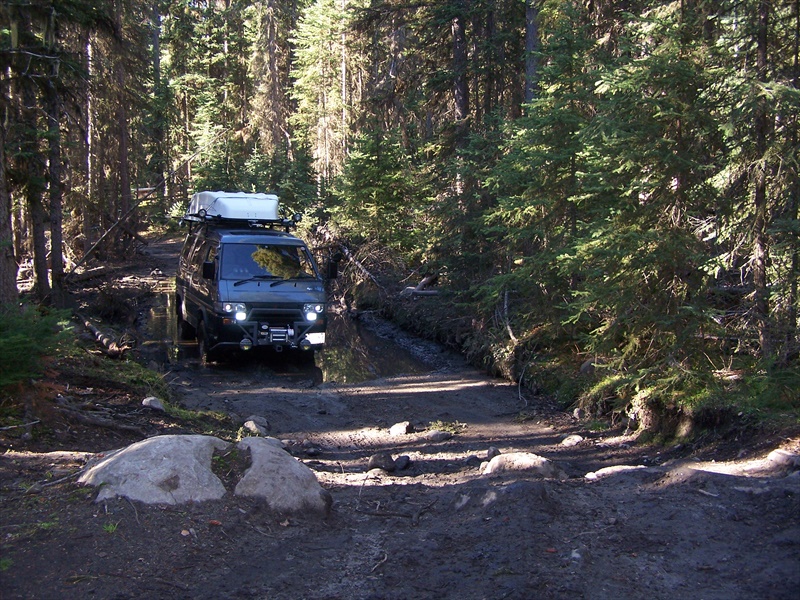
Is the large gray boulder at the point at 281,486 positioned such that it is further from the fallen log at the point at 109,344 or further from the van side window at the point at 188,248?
the van side window at the point at 188,248

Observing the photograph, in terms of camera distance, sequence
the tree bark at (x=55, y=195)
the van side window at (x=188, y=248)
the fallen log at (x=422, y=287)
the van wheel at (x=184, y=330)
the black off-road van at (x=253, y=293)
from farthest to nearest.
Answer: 1. the fallen log at (x=422, y=287)
2. the van wheel at (x=184, y=330)
3. the van side window at (x=188, y=248)
4. the tree bark at (x=55, y=195)
5. the black off-road van at (x=253, y=293)

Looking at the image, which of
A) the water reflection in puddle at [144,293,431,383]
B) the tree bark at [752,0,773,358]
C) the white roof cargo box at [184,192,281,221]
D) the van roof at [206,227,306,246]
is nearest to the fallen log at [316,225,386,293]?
the water reflection in puddle at [144,293,431,383]

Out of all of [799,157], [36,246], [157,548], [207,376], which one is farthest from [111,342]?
[799,157]

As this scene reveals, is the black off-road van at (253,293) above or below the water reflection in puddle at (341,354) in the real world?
above

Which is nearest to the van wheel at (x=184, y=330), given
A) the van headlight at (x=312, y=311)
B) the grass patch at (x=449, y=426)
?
the van headlight at (x=312, y=311)

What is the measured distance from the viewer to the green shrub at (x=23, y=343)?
6.65 meters

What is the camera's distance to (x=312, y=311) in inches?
541

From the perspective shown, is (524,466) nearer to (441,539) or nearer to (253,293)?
(441,539)

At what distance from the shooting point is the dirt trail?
4527 millimetres

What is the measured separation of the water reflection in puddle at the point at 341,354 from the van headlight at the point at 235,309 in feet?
4.73

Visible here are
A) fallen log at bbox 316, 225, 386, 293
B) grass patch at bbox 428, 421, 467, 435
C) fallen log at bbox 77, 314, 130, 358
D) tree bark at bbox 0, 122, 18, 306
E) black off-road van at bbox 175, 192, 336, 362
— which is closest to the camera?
tree bark at bbox 0, 122, 18, 306

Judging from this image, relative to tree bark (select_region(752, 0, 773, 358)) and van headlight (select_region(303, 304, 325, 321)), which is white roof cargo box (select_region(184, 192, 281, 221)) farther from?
tree bark (select_region(752, 0, 773, 358))

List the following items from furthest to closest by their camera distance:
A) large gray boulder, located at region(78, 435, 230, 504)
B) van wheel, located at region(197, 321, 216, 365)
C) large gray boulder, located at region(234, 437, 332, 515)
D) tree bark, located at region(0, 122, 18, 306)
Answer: van wheel, located at region(197, 321, 216, 365) → tree bark, located at region(0, 122, 18, 306) → large gray boulder, located at region(234, 437, 332, 515) → large gray boulder, located at region(78, 435, 230, 504)

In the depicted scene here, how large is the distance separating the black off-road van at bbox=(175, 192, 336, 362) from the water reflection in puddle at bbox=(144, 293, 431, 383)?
2.53 ft
